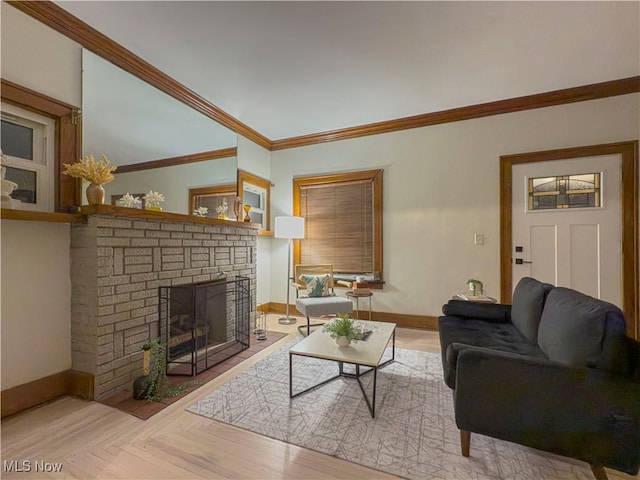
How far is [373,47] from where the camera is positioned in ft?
7.86

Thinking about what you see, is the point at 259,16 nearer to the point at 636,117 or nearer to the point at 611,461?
the point at 611,461

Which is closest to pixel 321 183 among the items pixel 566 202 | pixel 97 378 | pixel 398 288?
pixel 398 288

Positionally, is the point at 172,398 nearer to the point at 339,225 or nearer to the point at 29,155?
the point at 29,155

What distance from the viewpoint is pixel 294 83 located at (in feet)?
9.64

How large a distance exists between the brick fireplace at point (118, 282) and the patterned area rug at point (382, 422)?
77 centimetres

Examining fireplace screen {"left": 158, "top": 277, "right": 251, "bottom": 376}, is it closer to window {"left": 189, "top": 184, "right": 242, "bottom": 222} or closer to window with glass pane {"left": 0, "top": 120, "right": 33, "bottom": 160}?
window {"left": 189, "top": 184, "right": 242, "bottom": 222}

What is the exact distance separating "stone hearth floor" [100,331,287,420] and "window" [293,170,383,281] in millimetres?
1661

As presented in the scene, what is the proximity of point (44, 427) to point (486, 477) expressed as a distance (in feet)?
8.38

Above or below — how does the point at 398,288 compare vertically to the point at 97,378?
above

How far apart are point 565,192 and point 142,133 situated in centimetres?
454

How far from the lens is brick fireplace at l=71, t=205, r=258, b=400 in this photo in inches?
80.6

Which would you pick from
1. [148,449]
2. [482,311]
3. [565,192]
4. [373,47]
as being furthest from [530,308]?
[148,449]

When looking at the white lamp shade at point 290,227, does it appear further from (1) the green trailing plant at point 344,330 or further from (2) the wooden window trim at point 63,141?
(2) the wooden window trim at point 63,141

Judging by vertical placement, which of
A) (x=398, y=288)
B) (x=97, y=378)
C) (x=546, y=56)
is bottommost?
(x=97, y=378)
